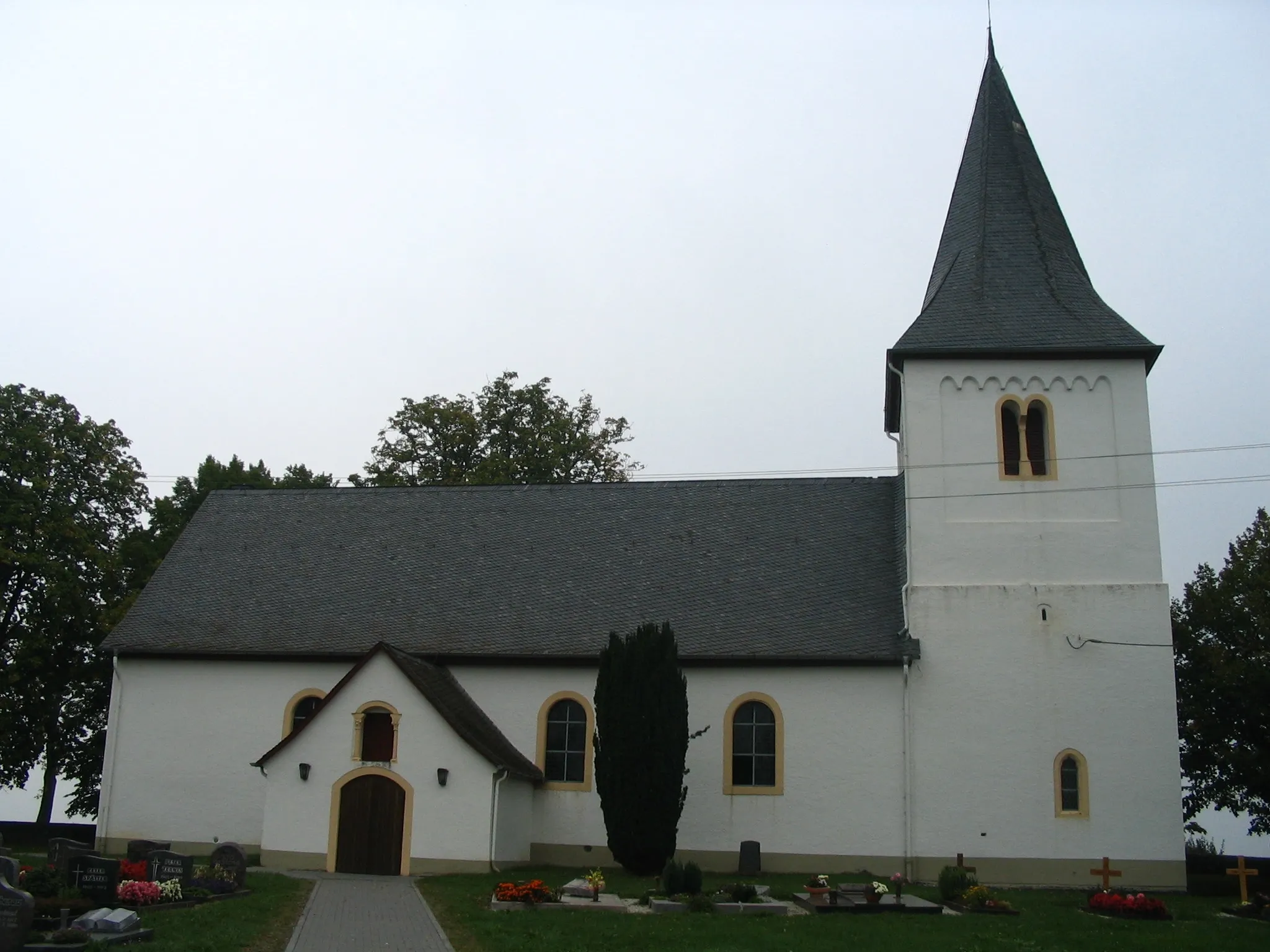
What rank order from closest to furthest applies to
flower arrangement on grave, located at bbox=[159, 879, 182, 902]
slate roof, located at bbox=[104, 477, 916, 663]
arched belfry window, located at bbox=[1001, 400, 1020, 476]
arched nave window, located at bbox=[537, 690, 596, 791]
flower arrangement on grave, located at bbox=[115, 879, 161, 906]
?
flower arrangement on grave, located at bbox=[115, 879, 161, 906] → flower arrangement on grave, located at bbox=[159, 879, 182, 902] → arched belfry window, located at bbox=[1001, 400, 1020, 476] → arched nave window, located at bbox=[537, 690, 596, 791] → slate roof, located at bbox=[104, 477, 916, 663]

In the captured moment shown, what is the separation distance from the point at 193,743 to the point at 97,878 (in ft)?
36.2

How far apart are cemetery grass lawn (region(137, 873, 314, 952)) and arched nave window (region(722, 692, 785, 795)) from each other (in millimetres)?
9208

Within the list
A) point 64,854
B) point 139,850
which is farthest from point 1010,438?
point 64,854

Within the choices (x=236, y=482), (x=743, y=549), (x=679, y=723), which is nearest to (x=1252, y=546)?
(x=743, y=549)

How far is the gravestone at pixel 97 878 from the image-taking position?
16.1 metres

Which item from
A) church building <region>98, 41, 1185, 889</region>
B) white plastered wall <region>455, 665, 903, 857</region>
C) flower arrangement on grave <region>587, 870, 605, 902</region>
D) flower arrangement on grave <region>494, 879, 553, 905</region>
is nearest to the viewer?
flower arrangement on grave <region>494, 879, 553, 905</region>

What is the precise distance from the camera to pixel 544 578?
1108 inches

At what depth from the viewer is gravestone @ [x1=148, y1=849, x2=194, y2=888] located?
714 inches

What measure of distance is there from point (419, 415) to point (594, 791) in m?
21.4

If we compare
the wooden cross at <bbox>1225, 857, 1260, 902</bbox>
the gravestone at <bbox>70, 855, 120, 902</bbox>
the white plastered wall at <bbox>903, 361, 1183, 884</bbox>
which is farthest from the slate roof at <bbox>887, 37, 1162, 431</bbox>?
the gravestone at <bbox>70, 855, 120, 902</bbox>

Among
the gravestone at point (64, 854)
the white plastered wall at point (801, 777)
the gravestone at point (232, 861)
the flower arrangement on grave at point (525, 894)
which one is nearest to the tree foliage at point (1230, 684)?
the white plastered wall at point (801, 777)

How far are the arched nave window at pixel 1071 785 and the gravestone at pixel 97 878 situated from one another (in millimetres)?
A: 17201

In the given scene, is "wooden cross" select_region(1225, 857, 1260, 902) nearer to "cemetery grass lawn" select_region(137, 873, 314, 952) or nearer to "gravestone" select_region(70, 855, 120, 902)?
"cemetery grass lawn" select_region(137, 873, 314, 952)

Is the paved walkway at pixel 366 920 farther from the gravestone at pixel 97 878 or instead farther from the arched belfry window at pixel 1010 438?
the arched belfry window at pixel 1010 438
